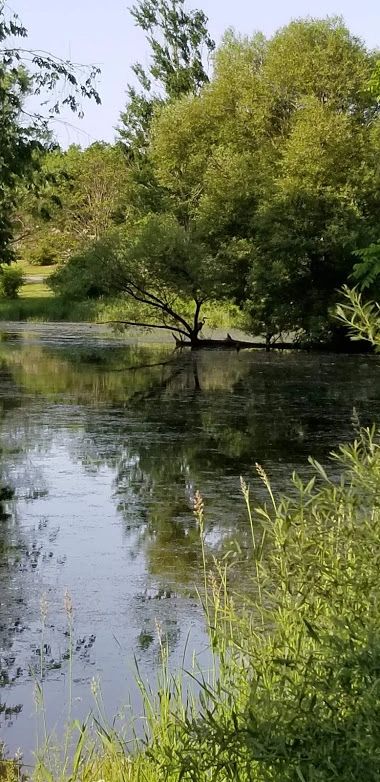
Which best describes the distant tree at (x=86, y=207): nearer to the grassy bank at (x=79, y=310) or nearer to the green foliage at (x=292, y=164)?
the grassy bank at (x=79, y=310)

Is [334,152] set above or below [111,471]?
above

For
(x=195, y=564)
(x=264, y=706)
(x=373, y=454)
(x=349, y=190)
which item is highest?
(x=349, y=190)

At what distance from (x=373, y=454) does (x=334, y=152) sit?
1975 centimetres

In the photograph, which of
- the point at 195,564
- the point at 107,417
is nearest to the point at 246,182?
the point at 107,417

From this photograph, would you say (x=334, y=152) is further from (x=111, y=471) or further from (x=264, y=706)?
(x=264, y=706)

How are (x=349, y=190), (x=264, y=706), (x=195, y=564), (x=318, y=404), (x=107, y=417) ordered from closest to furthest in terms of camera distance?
(x=264, y=706) < (x=195, y=564) < (x=107, y=417) < (x=318, y=404) < (x=349, y=190)


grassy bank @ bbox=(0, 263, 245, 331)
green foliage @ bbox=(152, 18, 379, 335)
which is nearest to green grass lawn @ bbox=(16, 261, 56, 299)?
grassy bank @ bbox=(0, 263, 245, 331)

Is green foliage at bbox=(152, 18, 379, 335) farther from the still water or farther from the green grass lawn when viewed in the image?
the green grass lawn

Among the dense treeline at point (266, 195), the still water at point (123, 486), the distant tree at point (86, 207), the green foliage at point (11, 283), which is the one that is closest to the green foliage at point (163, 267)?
the dense treeline at point (266, 195)

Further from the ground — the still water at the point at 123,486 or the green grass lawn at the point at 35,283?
the green grass lawn at the point at 35,283

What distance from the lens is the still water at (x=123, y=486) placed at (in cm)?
455

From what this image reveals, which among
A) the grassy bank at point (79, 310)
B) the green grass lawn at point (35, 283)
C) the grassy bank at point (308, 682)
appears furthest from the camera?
the green grass lawn at point (35, 283)

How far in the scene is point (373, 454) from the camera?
2750 mm

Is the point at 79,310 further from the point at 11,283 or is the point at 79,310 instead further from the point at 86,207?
the point at 86,207
